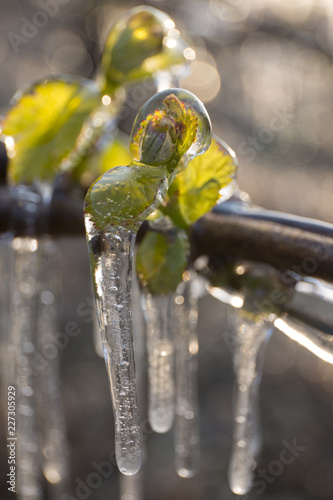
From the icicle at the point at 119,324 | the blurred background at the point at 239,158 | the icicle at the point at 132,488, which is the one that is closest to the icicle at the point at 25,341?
the icicle at the point at 119,324

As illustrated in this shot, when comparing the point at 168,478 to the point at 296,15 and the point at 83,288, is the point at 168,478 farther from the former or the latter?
the point at 296,15

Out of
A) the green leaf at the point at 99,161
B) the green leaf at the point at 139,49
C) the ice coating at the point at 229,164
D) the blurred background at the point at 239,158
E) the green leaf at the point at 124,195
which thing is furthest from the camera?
the blurred background at the point at 239,158

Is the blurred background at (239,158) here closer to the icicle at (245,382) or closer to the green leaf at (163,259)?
the icicle at (245,382)

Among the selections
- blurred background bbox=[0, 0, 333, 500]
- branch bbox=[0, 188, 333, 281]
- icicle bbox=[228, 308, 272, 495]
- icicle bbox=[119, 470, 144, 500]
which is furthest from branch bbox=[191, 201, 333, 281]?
icicle bbox=[119, 470, 144, 500]

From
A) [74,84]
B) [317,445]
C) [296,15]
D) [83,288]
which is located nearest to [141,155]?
[74,84]

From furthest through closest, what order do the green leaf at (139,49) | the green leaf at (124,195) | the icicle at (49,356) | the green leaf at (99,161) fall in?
the icicle at (49,356) → the green leaf at (99,161) → the green leaf at (139,49) → the green leaf at (124,195)

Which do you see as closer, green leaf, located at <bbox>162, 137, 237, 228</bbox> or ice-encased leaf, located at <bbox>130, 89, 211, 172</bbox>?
ice-encased leaf, located at <bbox>130, 89, 211, 172</bbox>

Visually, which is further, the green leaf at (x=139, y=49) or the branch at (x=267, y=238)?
the green leaf at (x=139, y=49)

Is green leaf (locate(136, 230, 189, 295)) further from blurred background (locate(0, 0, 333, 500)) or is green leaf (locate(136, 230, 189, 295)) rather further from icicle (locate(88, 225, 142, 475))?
blurred background (locate(0, 0, 333, 500))
